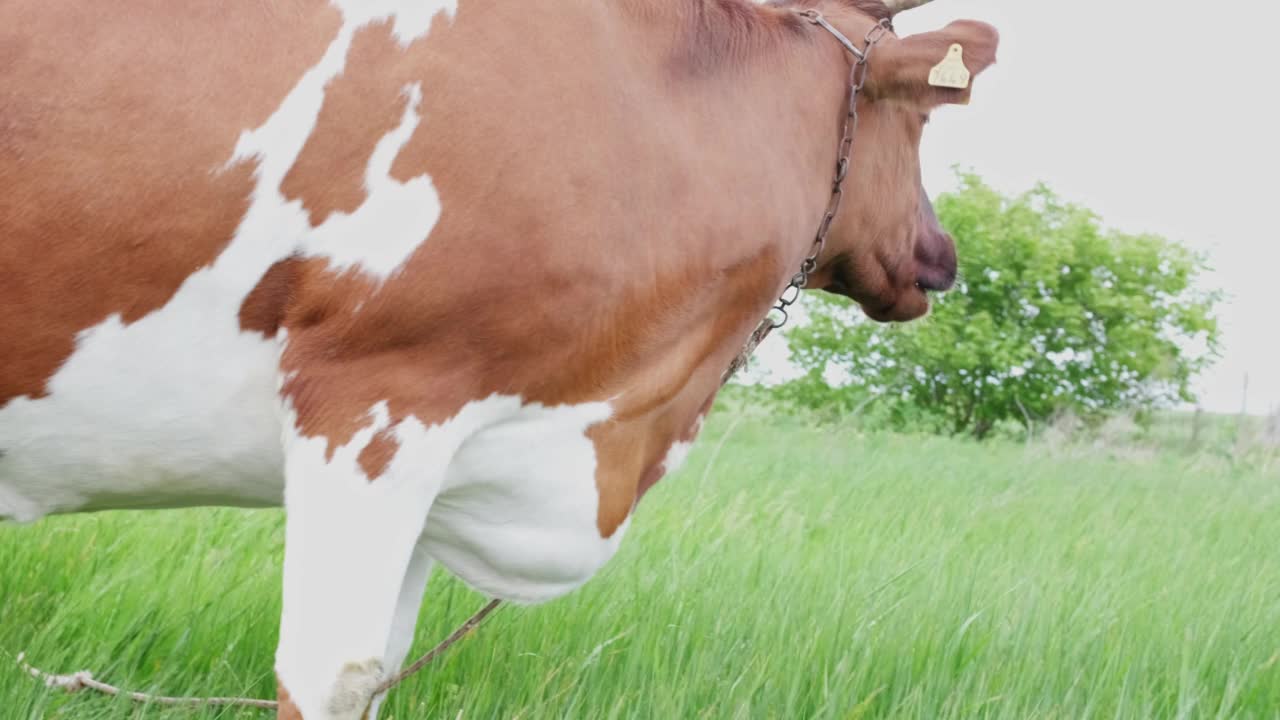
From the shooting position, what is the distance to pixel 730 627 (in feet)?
11.7

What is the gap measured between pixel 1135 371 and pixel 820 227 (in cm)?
1707

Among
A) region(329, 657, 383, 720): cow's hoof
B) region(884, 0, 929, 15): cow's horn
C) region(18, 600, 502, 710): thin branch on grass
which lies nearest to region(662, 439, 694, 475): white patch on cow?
region(18, 600, 502, 710): thin branch on grass

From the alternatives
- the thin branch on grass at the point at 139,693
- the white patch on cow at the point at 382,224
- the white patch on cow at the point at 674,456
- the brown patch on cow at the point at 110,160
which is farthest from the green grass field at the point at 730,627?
the white patch on cow at the point at 382,224

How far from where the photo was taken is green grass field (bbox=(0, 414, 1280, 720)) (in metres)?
3.10

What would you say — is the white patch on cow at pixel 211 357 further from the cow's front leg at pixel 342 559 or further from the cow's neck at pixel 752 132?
the cow's neck at pixel 752 132

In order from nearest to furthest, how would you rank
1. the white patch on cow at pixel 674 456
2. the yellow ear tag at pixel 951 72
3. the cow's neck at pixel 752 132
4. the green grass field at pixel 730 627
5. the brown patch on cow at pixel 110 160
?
the brown patch on cow at pixel 110 160, the cow's neck at pixel 752 132, the white patch on cow at pixel 674 456, the yellow ear tag at pixel 951 72, the green grass field at pixel 730 627

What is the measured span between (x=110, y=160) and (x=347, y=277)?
0.38m

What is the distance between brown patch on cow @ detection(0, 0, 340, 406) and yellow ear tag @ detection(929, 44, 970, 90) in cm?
142

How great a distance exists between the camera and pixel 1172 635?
3816 mm

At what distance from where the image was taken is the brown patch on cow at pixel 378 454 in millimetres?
1958

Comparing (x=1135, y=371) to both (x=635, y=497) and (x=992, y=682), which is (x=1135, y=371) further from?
(x=635, y=497)

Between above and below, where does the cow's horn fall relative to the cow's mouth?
above

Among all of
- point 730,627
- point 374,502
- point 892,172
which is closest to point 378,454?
point 374,502

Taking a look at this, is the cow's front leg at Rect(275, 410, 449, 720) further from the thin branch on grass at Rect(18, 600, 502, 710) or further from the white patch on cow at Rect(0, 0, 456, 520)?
the thin branch on grass at Rect(18, 600, 502, 710)
